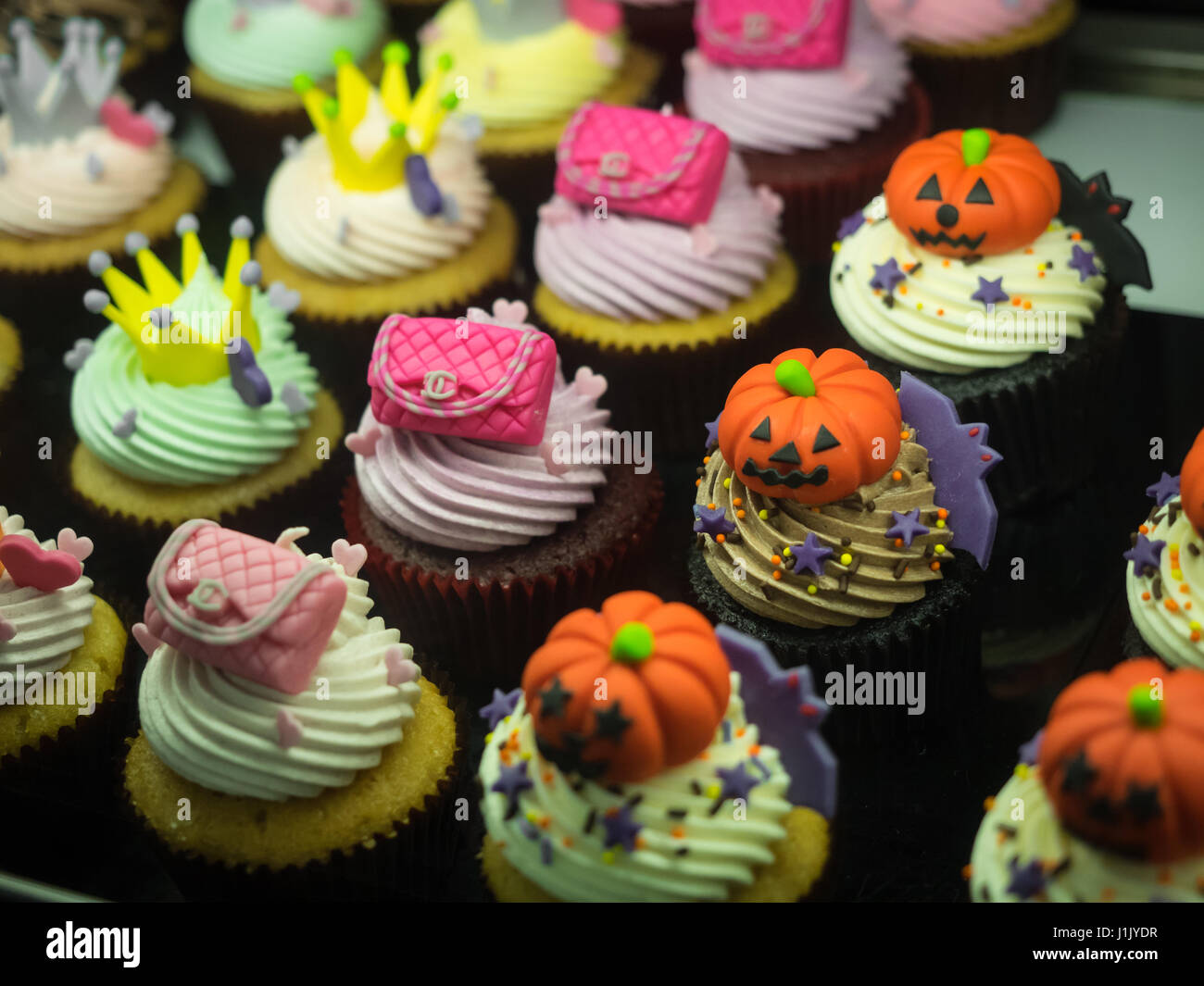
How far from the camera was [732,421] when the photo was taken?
4.04 meters

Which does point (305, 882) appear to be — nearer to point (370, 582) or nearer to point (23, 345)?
point (370, 582)

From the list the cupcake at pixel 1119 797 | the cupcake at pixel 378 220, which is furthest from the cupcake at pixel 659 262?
the cupcake at pixel 1119 797

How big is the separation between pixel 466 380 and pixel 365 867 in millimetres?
1388

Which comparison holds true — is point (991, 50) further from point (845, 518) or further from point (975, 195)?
point (845, 518)

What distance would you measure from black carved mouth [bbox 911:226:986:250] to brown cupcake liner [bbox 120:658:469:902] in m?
2.01

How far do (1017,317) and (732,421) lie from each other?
1186mm

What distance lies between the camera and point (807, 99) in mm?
5859

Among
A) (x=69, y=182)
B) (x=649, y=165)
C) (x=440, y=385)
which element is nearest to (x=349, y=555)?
(x=440, y=385)

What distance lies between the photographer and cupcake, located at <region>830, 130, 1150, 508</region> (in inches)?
181

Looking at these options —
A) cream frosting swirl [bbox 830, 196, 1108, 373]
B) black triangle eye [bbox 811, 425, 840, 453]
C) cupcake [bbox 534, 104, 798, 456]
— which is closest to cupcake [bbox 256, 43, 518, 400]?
cupcake [bbox 534, 104, 798, 456]

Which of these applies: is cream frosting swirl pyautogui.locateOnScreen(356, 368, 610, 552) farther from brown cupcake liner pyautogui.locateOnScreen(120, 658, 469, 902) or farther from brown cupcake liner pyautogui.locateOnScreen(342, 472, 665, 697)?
brown cupcake liner pyautogui.locateOnScreen(120, 658, 469, 902)

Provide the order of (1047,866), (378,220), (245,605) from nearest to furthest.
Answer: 1. (1047,866)
2. (245,605)
3. (378,220)

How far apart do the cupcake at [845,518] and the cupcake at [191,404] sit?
159cm
